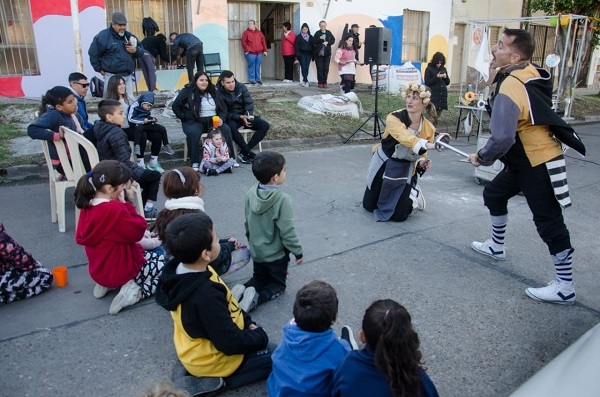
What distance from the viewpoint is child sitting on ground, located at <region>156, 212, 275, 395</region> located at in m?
2.43

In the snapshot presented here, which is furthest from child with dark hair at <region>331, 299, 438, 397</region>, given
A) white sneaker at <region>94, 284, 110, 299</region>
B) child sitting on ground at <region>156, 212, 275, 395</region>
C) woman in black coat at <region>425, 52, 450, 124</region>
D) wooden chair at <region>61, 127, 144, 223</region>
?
woman in black coat at <region>425, 52, 450, 124</region>

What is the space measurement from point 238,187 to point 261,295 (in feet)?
10.0

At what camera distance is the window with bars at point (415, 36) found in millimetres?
16750

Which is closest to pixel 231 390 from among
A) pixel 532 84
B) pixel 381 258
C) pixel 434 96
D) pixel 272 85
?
pixel 381 258

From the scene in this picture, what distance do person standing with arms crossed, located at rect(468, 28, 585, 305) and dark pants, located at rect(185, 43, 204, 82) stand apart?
9.04m

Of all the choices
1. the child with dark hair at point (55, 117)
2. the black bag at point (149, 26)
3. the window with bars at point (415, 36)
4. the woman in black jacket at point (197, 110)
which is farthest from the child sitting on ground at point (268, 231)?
the window with bars at point (415, 36)

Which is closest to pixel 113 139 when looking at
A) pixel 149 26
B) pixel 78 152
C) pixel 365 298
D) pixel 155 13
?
pixel 78 152

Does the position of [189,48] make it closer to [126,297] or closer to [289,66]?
[289,66]

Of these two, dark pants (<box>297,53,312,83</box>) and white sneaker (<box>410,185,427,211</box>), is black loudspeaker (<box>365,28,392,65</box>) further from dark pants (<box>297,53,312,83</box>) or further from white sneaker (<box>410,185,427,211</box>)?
white sneaker (<box>410,185,427,211</box>)

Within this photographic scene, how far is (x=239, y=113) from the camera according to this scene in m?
7.83

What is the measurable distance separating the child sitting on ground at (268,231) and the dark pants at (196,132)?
3.95m

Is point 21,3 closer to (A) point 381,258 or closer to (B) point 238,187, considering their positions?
(B) point 238,187

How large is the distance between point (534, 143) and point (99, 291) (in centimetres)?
317

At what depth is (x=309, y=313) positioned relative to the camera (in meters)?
2.22
